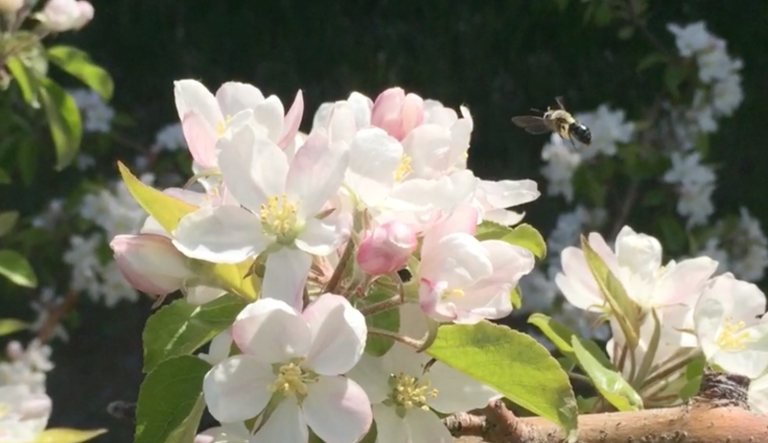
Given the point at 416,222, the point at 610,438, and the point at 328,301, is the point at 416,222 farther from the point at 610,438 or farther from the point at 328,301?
the point at 610,438

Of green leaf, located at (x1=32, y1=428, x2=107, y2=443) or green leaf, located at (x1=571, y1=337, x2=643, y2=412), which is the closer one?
green leaf, located at (x1=571, y1=337, x2=643, y2=412)

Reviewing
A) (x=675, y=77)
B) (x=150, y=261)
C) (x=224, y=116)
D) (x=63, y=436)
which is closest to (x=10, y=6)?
(x=63, y=436)

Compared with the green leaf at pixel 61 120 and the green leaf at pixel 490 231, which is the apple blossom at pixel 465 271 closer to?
the green leaf at pixel 490 231

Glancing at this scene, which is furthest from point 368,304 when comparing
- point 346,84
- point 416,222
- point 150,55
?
point 150,55

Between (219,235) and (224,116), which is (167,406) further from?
(224,116)

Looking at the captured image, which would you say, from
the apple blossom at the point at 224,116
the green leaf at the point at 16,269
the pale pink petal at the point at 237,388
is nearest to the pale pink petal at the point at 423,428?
the pale pink petal at the point at 237,388

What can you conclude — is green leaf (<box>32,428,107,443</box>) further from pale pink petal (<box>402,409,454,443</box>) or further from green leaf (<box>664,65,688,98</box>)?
green leaf (<box>664,65,688,98</box>)

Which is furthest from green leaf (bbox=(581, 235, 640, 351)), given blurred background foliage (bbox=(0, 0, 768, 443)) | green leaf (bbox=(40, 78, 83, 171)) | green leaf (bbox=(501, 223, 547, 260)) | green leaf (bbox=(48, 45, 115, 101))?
blurred background foliage (bbox=(0, 0, 768, 443))
